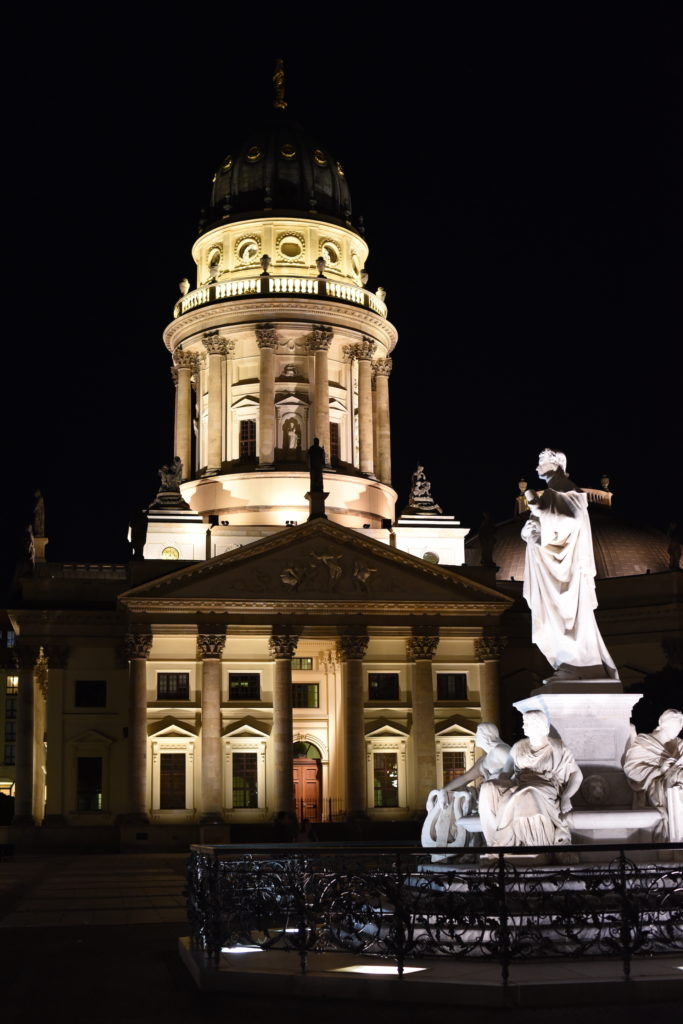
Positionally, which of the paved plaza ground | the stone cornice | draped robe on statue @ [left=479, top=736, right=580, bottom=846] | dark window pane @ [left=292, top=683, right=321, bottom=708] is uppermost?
the stone cornice

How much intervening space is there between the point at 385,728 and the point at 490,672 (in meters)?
5.73

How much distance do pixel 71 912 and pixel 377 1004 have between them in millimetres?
14592

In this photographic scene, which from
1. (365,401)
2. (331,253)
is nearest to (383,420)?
(365,401)

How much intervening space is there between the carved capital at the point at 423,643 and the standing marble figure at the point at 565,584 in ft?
153

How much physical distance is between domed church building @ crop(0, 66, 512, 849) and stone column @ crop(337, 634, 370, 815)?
4.0 inches

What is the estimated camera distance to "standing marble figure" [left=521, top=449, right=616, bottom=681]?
655 inches

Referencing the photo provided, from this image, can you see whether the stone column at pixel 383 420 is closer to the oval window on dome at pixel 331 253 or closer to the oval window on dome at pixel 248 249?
the oval window on dome at pixel 331 253

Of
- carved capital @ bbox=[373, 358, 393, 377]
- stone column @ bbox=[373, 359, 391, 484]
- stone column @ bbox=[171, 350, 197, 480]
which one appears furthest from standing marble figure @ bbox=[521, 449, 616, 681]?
carved capital @ bbox=[373, 358, 393, 377]

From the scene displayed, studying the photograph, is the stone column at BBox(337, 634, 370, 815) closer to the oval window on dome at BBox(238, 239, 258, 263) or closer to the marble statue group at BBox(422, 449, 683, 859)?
the oval window on dome at BBox(238, 239, 258, 263)

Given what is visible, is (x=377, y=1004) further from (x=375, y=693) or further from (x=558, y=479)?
(x=375, y=693)

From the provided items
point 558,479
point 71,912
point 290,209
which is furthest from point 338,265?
point 558,479

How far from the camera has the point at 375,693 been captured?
66.4 meters

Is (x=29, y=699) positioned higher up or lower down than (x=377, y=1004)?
higher up

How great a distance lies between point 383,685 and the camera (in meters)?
66.7
